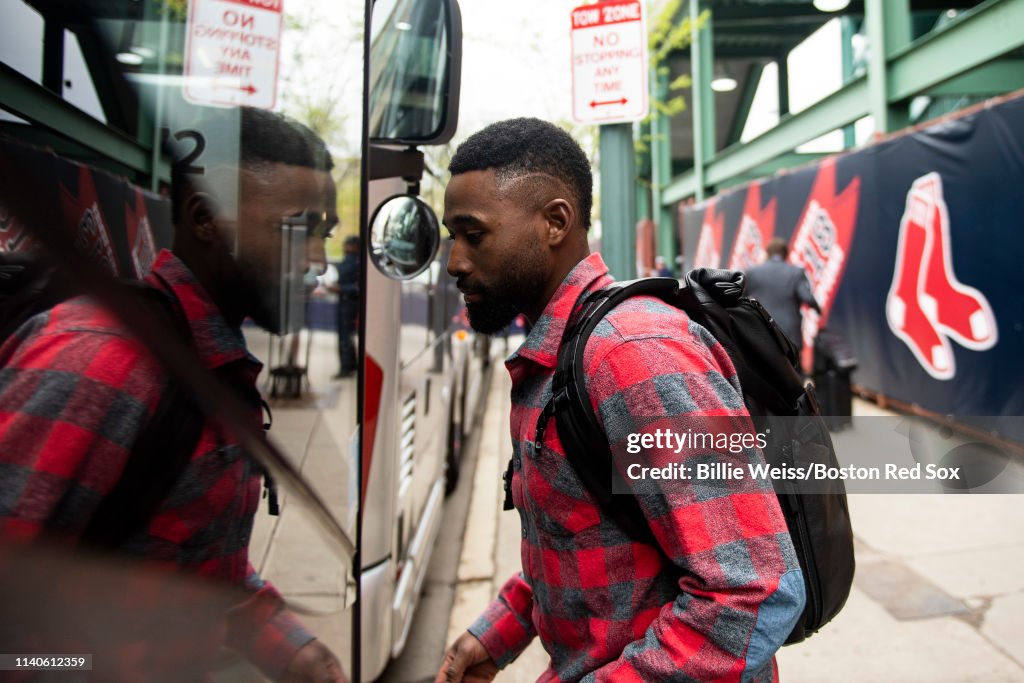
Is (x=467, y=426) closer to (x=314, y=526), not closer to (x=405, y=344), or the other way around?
(x=405, y=344)

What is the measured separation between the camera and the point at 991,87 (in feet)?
27.5

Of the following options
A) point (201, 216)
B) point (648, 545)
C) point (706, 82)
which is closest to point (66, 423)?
point (201, 216)

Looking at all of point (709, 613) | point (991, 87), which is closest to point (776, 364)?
point (709, 613)

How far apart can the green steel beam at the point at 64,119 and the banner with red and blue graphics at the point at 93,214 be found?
4 cm

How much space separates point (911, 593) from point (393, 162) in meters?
3.63

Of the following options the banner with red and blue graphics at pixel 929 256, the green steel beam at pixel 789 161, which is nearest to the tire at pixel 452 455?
the banner with red and blue graphics at pixel 929 256

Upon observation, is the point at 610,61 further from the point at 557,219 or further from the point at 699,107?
the point at 699,107

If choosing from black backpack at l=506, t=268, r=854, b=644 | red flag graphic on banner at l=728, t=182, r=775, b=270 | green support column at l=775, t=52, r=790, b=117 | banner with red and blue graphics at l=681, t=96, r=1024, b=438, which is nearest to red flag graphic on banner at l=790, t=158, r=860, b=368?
banner with red and blue graphics at l=681, t=96, r=1024, b=438

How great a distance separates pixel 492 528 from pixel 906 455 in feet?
12.6

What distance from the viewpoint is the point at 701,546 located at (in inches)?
41.2

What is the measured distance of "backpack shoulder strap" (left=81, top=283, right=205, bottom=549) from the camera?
93 cm

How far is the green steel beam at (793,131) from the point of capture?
1013cm

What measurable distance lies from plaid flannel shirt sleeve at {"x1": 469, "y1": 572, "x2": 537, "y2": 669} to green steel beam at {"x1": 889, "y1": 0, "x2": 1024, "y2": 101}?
7.59m

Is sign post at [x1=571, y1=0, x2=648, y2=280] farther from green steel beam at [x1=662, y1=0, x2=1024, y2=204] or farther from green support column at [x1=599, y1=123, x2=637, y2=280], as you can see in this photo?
green steel beam at [x1=662, y1=0, x2=1024, y2=204]
